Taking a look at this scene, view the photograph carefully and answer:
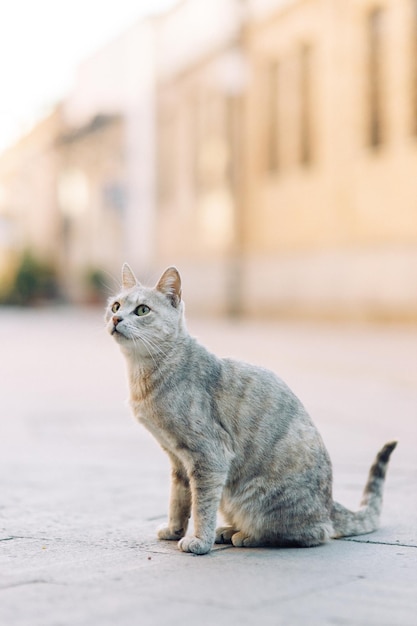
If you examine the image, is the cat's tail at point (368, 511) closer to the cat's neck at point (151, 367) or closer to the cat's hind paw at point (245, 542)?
the cat's hind paw at point (245, 542)

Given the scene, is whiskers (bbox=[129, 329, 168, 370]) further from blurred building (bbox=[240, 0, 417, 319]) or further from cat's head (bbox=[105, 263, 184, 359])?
blurred building (bbox=[240, 0, 417, 319])

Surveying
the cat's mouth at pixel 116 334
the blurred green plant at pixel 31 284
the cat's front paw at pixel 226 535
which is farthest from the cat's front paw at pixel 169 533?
the blurred green plant at pixel 31 284

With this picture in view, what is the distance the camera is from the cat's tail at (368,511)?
4.29 meters

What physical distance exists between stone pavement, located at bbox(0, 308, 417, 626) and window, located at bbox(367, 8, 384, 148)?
11.3 metres

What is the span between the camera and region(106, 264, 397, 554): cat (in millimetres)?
4059

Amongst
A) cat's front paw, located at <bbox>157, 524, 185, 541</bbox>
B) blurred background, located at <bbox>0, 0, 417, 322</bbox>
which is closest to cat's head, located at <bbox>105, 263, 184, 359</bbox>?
cat's front paw, located at <bbox>157, 524, 185, 541</bbox>

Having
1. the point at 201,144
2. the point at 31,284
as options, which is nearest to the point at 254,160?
the point at 201,144

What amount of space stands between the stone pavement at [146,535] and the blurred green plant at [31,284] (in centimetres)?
2778

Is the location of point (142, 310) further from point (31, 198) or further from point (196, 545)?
point (31, 198)

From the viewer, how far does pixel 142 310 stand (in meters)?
4.21

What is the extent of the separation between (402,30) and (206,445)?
58.5ft

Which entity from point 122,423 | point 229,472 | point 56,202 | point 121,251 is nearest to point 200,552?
point 229,472

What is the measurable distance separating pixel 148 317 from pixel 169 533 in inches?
33.4

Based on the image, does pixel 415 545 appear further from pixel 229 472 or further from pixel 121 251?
pixel 121 251
